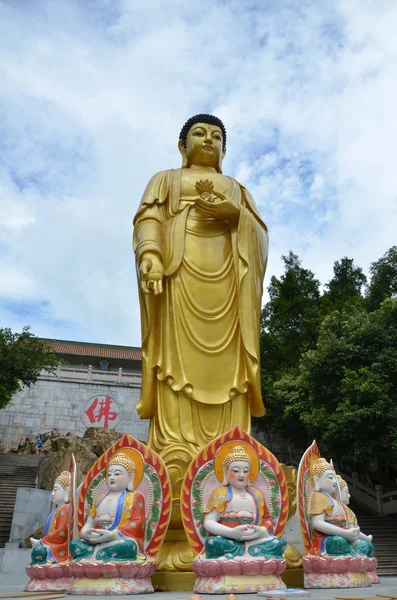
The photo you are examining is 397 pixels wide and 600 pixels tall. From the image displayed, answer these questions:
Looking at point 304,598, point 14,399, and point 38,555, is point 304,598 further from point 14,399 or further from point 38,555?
point 14,399

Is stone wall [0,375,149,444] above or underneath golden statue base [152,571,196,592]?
above

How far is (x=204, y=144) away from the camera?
6258 millimetres

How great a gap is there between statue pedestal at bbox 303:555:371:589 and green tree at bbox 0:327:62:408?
45.6ft

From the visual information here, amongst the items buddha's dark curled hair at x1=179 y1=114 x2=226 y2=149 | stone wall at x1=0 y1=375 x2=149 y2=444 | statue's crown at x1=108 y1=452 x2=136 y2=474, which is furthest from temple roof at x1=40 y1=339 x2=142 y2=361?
statue's crown at x1=108 y1=452 x2=136 y2=474

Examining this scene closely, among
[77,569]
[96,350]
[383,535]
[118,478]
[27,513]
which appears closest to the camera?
[77,569]

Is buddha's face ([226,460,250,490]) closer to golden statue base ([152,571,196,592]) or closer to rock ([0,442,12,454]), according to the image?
golden statue base ([152,571,196,592])

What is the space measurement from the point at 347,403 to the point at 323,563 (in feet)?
33.5

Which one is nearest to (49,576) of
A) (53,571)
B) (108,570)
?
(53,571)

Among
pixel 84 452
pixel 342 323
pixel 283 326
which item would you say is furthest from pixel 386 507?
pixel 84 452

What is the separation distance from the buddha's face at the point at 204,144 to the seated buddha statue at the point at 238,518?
3739mm

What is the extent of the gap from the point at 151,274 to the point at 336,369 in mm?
11043

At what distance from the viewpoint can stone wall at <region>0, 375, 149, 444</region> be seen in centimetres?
2061

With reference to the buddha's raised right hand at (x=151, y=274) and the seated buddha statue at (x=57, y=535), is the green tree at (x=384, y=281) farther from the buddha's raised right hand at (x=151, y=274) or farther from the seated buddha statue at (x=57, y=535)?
the seated buddha statue at (x=57, y=535)

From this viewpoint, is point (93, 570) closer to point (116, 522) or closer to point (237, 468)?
point (116, 522)
